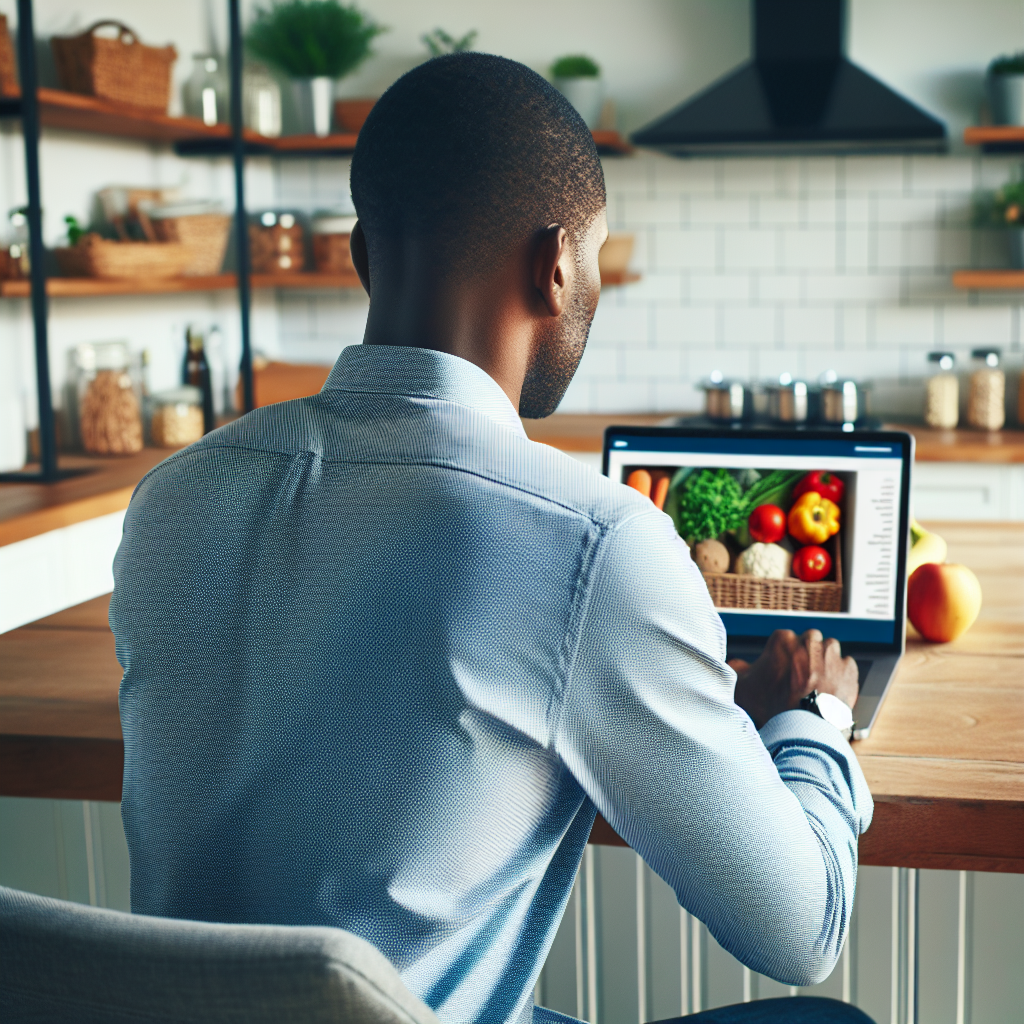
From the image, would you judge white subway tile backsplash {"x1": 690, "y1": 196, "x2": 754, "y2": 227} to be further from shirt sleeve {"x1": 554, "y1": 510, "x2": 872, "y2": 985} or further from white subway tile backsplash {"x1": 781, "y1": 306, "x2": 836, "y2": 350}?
shirt sleeve {"x1": 554, "y1": 510, "x2": 872, "y2": 985}

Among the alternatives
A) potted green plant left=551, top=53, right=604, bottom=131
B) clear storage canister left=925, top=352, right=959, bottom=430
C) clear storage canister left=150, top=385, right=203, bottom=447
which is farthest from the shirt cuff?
potted green plant left=551, top=53, right=604, bottom=131

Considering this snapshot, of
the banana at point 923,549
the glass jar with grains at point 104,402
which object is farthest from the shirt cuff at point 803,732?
the glass jar with grains at point 104,402

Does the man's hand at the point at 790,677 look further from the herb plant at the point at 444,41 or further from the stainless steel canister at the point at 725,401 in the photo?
the herb plant at the point at 444,41

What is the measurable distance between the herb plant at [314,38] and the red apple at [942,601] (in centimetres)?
300

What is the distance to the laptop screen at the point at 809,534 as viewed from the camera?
134cm

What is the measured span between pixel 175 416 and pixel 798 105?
1.94 meters

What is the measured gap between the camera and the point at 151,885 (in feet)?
2.70

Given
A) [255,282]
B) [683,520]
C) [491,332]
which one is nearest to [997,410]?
[255,282]

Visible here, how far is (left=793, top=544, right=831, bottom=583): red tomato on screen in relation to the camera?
1344 millimetres

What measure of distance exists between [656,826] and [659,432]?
0.74 m

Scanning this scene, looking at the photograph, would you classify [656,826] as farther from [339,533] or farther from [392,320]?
[392,320]

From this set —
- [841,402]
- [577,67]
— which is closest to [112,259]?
[577,67]

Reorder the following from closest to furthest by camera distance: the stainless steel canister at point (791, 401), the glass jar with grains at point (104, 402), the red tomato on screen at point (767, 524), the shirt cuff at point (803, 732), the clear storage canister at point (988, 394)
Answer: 1. the shirt cuff at point (803, 732)
2. the red tomato on screen at point (767, 524)
3. the glass jar with grains at point (104, 402)
4. the stainless steel canister at point (791, 401)
5. the clear storage canister at point (988, 394)

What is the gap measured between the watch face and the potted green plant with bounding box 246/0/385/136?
3.28 metres
